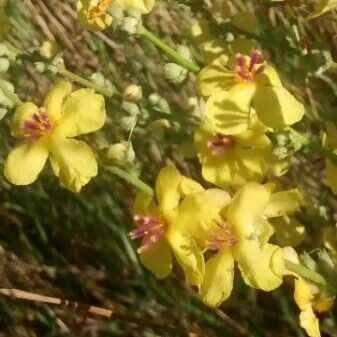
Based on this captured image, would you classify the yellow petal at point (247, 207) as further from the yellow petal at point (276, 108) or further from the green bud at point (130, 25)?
the green bud at point (130, 25)

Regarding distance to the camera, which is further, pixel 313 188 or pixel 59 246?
pixel 59 246

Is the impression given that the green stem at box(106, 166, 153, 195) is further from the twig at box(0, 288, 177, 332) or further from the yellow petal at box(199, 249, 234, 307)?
the twig at box(0, 288, 177, 332)

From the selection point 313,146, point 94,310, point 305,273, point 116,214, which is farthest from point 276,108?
point 116,214

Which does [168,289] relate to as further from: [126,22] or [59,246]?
[126,22]

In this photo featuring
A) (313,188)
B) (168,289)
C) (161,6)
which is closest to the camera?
(313,188)

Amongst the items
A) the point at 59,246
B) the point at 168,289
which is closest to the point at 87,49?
the point at 59,246

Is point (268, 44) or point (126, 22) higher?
point (126, 22)

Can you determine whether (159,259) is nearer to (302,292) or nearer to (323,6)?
(302,292)

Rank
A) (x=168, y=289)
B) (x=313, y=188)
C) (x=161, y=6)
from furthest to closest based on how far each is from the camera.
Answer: (x=161, y=6) → (x=168, y=289) → (x=313, y=188)
